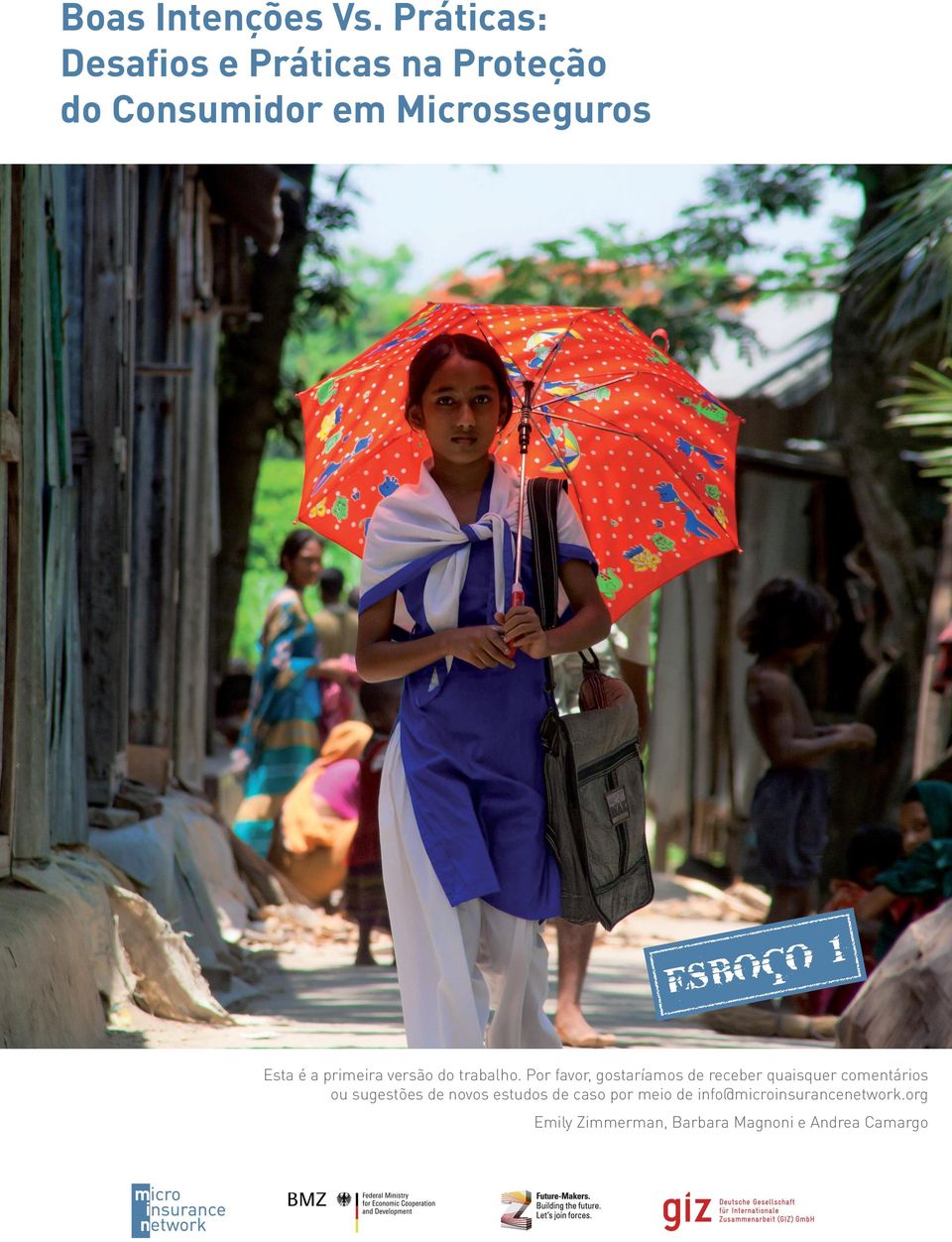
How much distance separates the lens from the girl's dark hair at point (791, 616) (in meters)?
7.00

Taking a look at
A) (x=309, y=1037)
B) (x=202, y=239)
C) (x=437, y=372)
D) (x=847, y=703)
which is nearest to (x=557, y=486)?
(x=437, y=372)

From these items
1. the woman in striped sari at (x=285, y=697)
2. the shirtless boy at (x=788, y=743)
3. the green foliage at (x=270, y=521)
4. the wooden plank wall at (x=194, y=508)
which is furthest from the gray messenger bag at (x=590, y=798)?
the green foliage at (x=270, y=521)

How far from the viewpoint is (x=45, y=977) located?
15.2 ft

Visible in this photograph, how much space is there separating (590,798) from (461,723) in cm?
33

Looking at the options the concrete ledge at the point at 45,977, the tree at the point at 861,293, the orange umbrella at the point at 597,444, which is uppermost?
the tree at the point at 861,293

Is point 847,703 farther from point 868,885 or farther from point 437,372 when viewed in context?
point 437,372

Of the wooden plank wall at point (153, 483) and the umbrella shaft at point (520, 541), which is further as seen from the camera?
the wooden plank wall at point (153, 483)

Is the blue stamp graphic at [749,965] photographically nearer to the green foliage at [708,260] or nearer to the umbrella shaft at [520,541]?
the umbrella shaft at [520,541]

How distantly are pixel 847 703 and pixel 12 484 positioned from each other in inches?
342

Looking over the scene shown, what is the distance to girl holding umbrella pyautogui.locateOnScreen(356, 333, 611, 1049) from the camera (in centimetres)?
376
